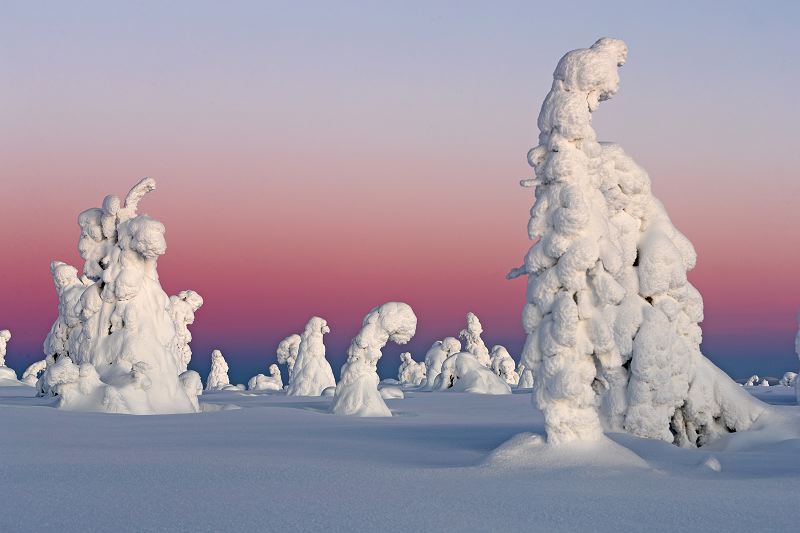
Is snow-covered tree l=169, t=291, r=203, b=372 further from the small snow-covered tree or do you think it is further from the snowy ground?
the snowy ground

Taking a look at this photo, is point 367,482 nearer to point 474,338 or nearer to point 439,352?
point 439,352

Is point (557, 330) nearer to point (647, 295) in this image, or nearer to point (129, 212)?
point (647, 295)

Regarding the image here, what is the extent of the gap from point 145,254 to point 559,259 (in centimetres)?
1150

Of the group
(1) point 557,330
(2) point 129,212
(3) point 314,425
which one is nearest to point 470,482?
(1) point 557,330

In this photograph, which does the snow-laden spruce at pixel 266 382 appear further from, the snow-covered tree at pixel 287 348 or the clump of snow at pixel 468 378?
the clump of snow at pixel 468 378

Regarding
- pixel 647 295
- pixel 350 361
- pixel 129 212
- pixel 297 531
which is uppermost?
pixel 129 212

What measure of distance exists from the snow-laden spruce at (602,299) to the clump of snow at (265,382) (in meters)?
34.2

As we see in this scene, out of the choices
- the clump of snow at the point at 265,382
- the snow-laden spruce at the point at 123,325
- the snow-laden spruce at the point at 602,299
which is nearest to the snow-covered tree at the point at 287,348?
the clump of snow at the point at 265,382

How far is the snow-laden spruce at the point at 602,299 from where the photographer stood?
10469 millimetres

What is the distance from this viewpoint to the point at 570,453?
998cm

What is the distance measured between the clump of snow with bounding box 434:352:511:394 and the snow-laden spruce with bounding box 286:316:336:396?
15.3 feet

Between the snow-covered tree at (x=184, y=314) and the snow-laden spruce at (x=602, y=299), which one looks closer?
the snow-laden spruce at (x=602, y=299)

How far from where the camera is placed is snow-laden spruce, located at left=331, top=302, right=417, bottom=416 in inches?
734

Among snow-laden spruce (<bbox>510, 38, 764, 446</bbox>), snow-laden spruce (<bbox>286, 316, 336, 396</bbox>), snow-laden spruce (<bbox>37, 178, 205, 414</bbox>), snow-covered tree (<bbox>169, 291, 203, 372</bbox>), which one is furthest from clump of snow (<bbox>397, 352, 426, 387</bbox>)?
snow-laden spruce (<bbox>510, 38, 764, 446</bbox>)
